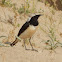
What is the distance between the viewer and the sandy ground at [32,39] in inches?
184

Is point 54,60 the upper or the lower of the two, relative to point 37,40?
upper

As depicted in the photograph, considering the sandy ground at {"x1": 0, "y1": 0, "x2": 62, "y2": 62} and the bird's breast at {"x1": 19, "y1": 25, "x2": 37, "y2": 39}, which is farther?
the bird's breast at {"x1": 19, "y1": 25, "x2": 37, "y2": 39}

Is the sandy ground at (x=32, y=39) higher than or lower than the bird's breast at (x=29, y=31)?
lower

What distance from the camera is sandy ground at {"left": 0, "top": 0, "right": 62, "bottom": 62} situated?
184 inches

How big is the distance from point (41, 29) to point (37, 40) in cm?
122

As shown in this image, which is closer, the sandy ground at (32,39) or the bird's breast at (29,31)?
the sandy ground at (32,39)

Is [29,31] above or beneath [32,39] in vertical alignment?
above

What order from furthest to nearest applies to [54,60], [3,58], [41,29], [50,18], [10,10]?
1. [50,18]
2. [10,10]
3. [41,29]
4. [54,60]
5. [3,58]

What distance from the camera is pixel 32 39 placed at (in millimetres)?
7805

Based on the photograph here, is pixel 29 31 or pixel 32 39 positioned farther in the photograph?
pixel 32 39

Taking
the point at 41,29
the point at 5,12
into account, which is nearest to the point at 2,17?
the point at 5,12

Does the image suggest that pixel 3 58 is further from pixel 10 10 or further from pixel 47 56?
pixel 10 10

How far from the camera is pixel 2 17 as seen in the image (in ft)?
29.5

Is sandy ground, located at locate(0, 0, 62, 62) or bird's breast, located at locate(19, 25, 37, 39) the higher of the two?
bird's breast, located at locate(19, 25, 37, 39)
